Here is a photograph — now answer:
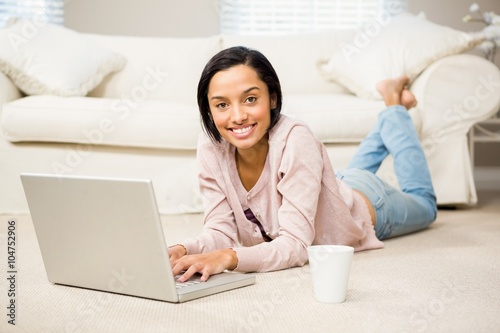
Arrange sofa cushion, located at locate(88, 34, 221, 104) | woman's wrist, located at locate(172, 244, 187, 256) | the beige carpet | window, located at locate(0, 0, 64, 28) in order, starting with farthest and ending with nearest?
window, located at locate(0, 0, 64, 28) → sofa cushion, located at locate(88, 34, 221, 104) → woman's wrist, located at locate(172, 244, 187, 256) → the beige carpet

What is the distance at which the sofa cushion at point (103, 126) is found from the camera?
278cm

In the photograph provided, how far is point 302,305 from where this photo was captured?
143 cm

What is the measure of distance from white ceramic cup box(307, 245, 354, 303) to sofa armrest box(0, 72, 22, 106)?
1951mm

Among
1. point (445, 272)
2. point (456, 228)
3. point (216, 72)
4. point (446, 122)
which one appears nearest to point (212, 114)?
point (216, 72)

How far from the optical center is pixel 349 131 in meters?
2.87

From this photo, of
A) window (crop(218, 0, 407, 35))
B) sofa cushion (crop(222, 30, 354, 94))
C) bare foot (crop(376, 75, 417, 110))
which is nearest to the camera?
bare foot (crop(376, 75, 417, 110))

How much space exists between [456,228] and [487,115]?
2.27 feet

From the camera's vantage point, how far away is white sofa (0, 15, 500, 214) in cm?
279

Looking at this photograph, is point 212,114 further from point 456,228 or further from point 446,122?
point 446,122

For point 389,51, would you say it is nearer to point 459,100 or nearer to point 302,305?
point 459,100

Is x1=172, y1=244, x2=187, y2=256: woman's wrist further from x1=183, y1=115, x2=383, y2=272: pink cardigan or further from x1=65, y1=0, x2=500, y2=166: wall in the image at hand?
x1=65, y1=0, x2=500, y2=166: wall

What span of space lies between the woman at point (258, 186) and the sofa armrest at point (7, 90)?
4.75 ft

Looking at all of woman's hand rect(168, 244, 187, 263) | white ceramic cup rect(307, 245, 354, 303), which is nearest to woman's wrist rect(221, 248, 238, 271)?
woman's hand rect(168, 244, 187, 263)

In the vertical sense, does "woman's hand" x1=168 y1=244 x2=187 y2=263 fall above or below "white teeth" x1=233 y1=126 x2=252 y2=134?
below
